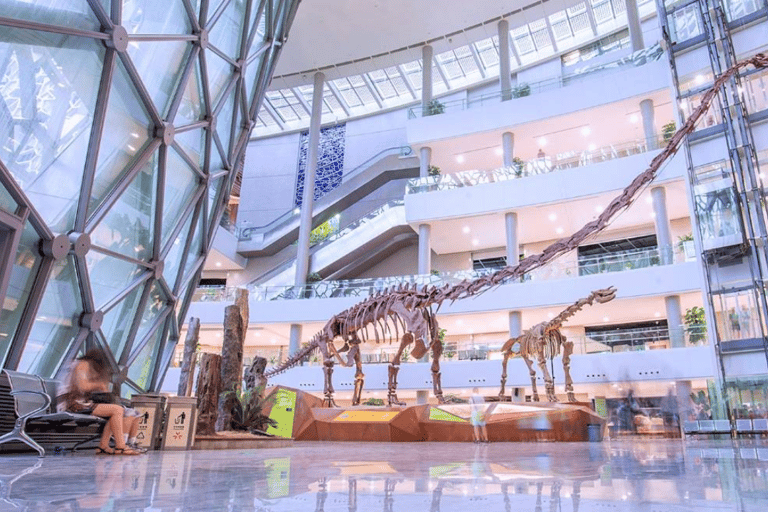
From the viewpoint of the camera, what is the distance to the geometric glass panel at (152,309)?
8.17 m

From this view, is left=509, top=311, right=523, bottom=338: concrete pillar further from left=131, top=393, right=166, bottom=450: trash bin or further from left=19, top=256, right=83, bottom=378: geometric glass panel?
left=19, top=256, right=83, bottom=378: geometric glass panel

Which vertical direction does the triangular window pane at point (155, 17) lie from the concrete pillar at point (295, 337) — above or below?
above

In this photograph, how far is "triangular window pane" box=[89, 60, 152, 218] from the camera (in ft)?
21.0

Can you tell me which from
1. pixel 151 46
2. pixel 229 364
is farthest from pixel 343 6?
pixel 229 364

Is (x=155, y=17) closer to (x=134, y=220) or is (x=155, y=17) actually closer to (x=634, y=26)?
(x=134, y=220)

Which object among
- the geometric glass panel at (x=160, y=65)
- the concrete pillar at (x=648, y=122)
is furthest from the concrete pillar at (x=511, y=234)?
the geometric glass panel at (x=160, y=65)

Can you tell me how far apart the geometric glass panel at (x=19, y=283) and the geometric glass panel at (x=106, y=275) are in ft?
2.45

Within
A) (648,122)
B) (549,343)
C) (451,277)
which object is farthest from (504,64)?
(549,343)

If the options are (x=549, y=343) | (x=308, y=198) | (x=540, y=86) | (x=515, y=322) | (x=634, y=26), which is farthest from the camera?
(x=308, y=198)

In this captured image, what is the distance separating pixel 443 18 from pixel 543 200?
980 cm

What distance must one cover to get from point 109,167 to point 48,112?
43.4 inches

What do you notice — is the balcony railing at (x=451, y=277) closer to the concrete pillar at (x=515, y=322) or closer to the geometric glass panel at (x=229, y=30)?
the concrete pillar at (x=515, y=322)

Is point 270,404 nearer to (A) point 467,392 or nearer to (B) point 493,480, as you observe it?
(B) point 493,480

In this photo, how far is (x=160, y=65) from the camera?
24.2 feet
